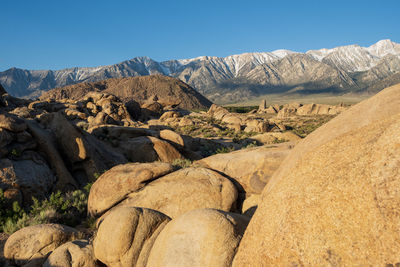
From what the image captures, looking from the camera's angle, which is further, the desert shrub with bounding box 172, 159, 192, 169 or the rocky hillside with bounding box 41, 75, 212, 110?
the rocky hillside with bounding box 41, 75, 212, 110

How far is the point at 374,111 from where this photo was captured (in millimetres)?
4594

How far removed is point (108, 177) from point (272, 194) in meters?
6.27

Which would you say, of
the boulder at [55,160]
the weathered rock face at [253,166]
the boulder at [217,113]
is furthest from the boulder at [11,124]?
the boulder at [217,113]

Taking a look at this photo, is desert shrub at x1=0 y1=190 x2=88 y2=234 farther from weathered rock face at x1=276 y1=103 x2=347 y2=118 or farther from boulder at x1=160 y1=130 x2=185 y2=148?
weathered rock face at x1=276 y1=103 x2=347 y2=118

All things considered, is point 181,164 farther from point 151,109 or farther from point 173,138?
point 151,109

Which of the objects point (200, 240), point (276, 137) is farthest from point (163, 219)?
point (276, 137)

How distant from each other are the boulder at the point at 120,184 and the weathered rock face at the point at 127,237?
263cm

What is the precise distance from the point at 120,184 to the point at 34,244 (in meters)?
2.59

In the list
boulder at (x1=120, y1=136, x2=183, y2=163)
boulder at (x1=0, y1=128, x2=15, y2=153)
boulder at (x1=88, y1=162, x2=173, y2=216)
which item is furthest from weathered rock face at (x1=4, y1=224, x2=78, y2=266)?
boulder at (x1=120, y1=136, x2=183, y2=163)

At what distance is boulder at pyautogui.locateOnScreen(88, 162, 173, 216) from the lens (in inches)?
295

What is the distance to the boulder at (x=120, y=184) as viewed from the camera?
24.6 feet

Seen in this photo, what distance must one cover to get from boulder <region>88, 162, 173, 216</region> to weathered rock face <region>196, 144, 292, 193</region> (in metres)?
1.90

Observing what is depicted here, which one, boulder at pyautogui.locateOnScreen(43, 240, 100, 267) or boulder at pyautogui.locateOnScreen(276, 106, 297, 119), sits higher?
boulder at pyautogui.locateOnScreen(43, 240, 100, 267)

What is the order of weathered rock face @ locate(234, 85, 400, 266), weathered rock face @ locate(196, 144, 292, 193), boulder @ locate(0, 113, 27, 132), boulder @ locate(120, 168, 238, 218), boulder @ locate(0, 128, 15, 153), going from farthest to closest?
boulder @ locate(0, 113, 27, 132), boulder @ locate(0, 128, 15, 153), weathered rock face @ locate(196, 144, 292, 193), boulder @ locate(120, 168, 238, 218), weathered rock face @ locate(234, 85, 400, 266)
